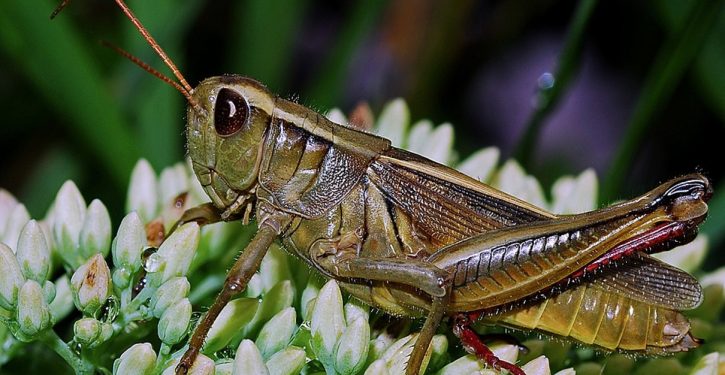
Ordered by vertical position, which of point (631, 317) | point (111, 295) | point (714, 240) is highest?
point (111, 295)

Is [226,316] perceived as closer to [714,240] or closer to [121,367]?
[121,367]

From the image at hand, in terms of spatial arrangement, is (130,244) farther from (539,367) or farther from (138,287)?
(539,367)

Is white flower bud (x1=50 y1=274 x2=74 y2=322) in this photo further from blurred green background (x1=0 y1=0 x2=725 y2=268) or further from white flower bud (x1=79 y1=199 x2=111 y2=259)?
blurred green background (x1=0 y1=0 x2=725 y2=268)

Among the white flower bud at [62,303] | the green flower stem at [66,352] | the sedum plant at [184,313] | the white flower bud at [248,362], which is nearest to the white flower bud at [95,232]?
the sedum plant at [184,313]

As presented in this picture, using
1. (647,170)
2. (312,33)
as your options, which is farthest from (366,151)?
(312,33)

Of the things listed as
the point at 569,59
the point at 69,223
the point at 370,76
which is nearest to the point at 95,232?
the point at 69,223

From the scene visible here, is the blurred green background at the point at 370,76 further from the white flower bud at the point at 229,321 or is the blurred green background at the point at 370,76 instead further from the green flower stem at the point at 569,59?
the white flower bud at the point at 229,321

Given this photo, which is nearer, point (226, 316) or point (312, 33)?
point (226, 316)
